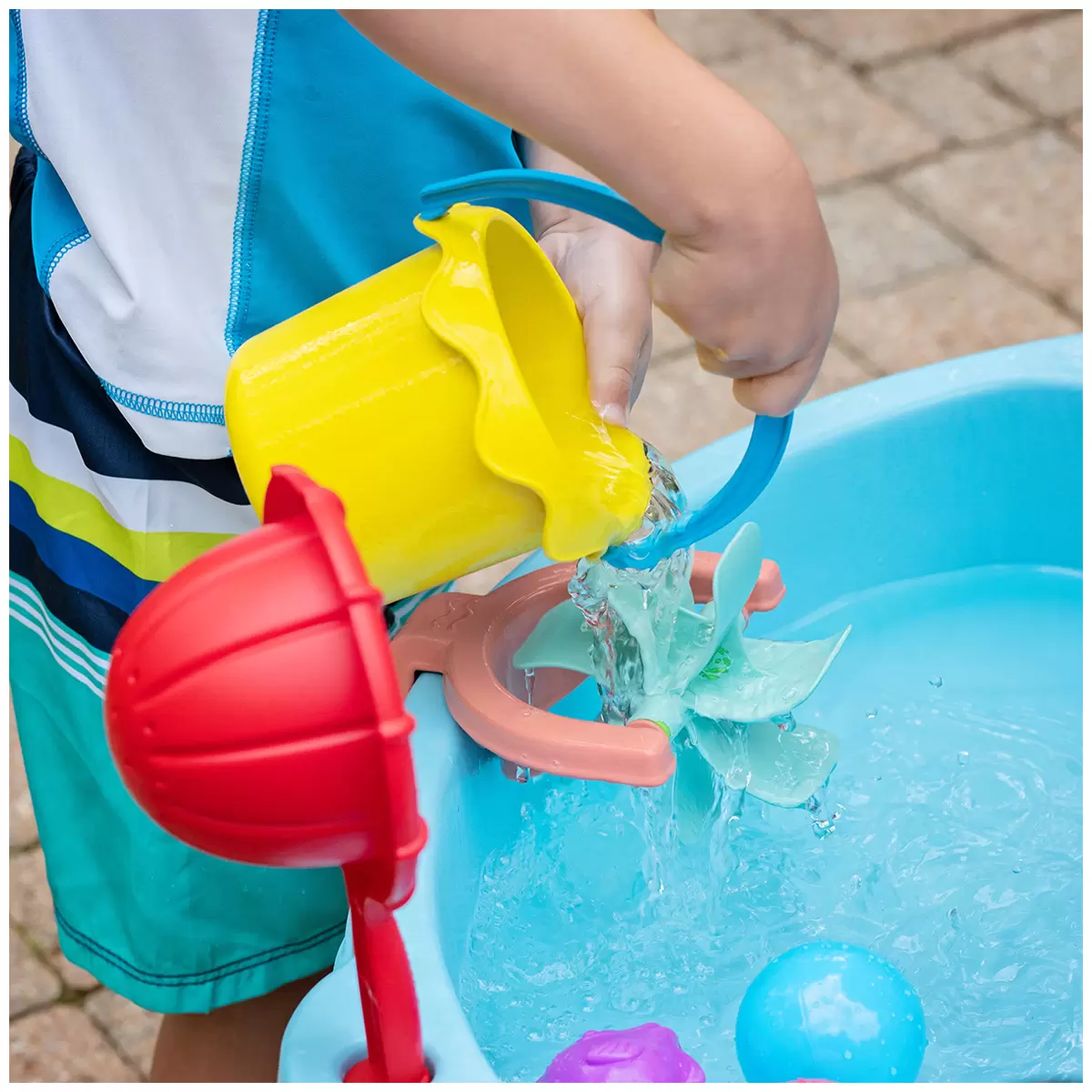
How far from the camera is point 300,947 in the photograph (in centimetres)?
102

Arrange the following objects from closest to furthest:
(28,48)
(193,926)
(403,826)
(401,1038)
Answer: (403,826) < (401,1038) < (28,48) < (193,926)

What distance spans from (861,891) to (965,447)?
0.40m

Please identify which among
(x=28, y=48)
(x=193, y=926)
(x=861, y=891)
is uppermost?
(x=28, y=48)

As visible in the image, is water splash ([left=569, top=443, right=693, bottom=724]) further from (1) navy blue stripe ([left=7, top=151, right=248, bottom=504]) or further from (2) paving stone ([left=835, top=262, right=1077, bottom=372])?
(2) paving stone ([left=835, top=262, right=1077, bottom=372])

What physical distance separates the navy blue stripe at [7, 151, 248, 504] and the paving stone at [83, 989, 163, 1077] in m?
0.67

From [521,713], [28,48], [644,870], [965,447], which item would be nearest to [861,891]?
[644,870]

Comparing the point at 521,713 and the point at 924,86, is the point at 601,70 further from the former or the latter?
the point at 924,86

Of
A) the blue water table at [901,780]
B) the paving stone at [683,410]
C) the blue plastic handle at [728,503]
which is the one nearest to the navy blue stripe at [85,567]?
the blue water table at [901,780]

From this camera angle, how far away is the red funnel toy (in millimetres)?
542

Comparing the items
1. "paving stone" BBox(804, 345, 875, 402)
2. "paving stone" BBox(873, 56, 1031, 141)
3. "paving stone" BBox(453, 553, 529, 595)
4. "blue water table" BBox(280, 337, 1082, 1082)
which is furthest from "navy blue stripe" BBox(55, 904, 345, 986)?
"paving stone" BBox(873, 56, 1031, 141)

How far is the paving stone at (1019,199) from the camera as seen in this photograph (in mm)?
1980

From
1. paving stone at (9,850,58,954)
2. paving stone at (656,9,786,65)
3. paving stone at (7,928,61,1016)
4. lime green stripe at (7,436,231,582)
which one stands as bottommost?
paving stone at (7,928,61,1016)

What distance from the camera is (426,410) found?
721 mm

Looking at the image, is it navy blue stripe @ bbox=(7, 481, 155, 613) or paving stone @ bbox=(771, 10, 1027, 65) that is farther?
paving stone @ bbox=(771, 10, 1027, 65)
